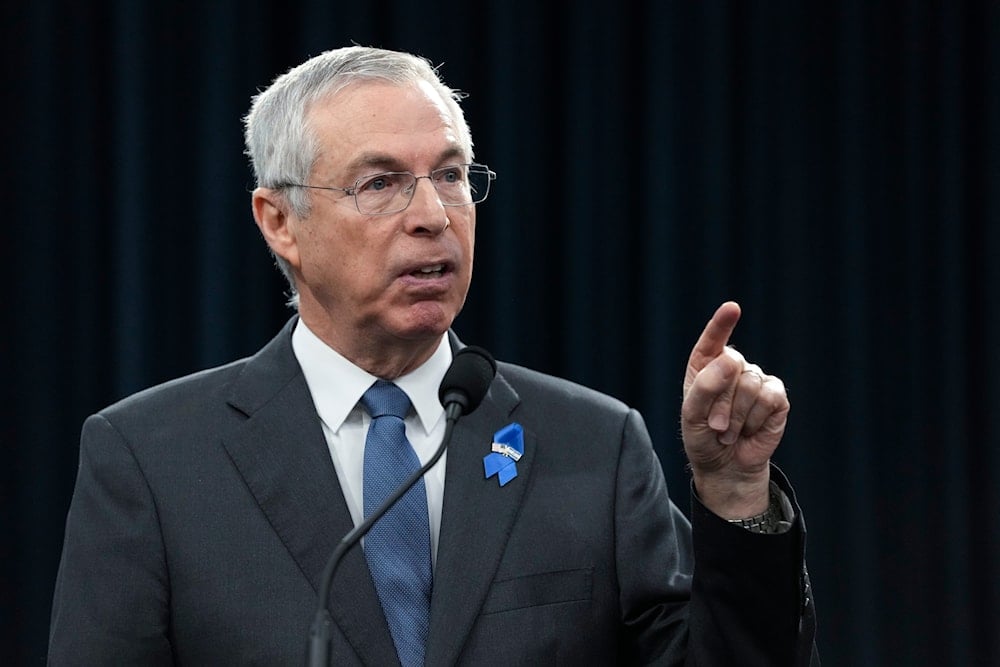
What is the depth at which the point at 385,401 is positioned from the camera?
1.80 metres

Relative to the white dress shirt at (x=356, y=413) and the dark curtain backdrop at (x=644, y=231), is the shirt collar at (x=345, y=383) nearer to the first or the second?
the white dress shirt at (x=356, y=413)

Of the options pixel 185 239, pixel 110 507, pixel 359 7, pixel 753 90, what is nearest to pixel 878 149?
pixel 753 90

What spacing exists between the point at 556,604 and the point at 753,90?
73.2 inches

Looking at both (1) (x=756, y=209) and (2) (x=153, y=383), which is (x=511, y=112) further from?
(2) (x=153, y=383)

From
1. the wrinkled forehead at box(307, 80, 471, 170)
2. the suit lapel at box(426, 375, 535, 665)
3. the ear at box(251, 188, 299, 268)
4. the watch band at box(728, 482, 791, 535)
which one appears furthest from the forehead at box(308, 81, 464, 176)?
the watch band at box(728, 482, 791, 535)

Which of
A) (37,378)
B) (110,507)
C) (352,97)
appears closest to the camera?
(110,507)

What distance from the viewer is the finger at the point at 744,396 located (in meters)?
1.44

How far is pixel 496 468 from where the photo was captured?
5.81 feet

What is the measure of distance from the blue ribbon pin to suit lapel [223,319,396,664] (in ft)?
0.71

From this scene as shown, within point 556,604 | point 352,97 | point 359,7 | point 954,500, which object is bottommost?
point 954,500

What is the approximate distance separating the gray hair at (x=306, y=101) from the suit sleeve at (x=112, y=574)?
448mm

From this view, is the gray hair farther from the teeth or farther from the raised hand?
the raised hand

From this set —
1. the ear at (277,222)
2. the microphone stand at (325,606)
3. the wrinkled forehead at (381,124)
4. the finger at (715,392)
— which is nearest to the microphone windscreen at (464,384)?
the microphone stand at (325,606)

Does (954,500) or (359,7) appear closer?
(359,7)
